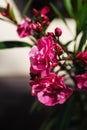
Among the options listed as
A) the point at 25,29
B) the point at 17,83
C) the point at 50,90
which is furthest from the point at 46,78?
the point at 17,83

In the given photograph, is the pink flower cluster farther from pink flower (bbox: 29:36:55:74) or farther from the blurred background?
the blurred background

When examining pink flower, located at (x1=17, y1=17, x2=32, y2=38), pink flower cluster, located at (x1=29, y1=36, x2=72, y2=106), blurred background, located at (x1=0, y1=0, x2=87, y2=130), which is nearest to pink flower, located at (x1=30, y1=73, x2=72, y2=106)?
pink flower cluster, located at (x1=29, y1=36, x2=72, y2=106)

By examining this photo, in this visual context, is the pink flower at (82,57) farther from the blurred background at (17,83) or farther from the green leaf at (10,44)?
the blurred background at (17,83)

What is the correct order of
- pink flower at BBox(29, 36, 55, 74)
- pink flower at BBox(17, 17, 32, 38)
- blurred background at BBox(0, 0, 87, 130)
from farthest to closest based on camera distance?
blurred background at BBox(0, 0, 87, 130) < pink flower at BBox(17, 17, 32, 38) < pink flower at BBox(29, 36, 55, 74)

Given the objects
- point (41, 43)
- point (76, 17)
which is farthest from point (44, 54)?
point (76, 17)

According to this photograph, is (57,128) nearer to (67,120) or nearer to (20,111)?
(67,120)

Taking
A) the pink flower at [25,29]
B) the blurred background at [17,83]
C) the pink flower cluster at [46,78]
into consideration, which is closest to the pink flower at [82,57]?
the pink flower cluster at [46,78]

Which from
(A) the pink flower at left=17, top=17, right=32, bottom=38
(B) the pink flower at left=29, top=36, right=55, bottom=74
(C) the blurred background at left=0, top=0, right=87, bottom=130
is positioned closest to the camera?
(B) the pink flower at left=29, top=36, right=55, bottom=74
